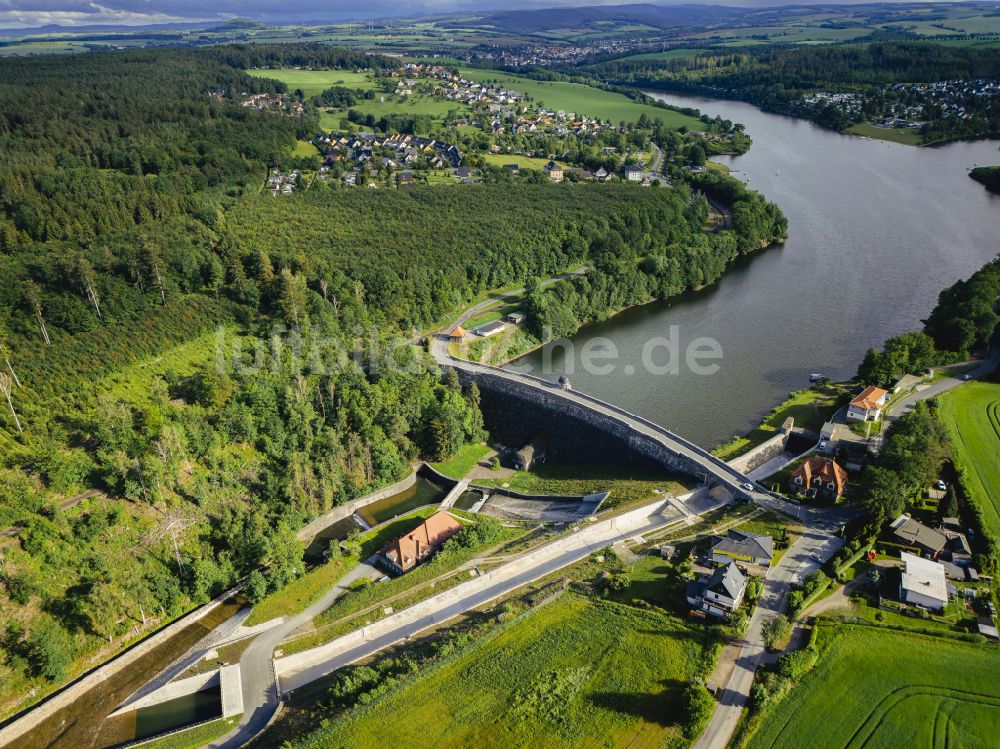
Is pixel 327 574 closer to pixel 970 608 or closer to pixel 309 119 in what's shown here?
pixel 970 608

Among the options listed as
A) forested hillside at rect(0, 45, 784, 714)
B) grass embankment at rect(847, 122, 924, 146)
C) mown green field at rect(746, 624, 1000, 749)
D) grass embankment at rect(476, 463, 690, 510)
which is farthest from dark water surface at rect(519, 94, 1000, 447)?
mown green field at rect(746, 624, 1000, 749)

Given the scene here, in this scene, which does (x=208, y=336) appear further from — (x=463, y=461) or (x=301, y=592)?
(x=301, y=592)

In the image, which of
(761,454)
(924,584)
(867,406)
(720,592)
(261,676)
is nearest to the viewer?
(261,676)

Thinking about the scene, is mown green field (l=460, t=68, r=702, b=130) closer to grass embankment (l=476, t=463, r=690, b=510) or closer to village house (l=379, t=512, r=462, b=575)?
grass embankment (l=476, t=463, r=690, b=510)

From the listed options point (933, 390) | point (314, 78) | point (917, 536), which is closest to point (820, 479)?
point (917, 536)

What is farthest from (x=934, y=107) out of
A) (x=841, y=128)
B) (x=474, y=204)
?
(x=474, y=204)

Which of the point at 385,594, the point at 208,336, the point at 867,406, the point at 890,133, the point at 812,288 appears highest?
the point at 890,133
